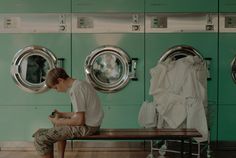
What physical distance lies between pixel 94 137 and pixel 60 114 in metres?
0.50

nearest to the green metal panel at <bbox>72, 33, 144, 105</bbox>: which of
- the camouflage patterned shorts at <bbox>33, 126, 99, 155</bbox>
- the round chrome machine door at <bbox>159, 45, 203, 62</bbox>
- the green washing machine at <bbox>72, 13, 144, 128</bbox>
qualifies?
the green washing machine at <bbox>72, 13, 144, 128</bbox>

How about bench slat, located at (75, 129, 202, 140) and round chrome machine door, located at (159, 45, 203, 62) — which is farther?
round chrome machine door, located at (159, 45, 203, 62)

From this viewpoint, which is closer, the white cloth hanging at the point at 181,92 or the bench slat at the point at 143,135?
the bench slat at the point at 143,135

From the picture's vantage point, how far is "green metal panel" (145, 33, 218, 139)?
16.7ft

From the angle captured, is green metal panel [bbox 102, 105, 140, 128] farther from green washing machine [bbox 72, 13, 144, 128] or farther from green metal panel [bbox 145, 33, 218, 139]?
green metal panel [bbox 145, 33, 218, 139]

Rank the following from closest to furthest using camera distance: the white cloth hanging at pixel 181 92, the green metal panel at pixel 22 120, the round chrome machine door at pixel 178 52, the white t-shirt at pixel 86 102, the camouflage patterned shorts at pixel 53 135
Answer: the white t-shirt at pixel 86 102 < the camouflage patterned shorts at pixel 53 135 < the white cloth hanging at pixel 181 92 < the round chrome machine door at pixel 178 52 < the green metal panel at pixel 22 120

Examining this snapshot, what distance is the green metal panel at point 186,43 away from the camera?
5.09 metres

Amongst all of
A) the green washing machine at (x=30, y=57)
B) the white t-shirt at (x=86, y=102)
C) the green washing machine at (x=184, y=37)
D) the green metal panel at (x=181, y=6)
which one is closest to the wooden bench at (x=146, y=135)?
the white t-shirt at (x=86, y=102)

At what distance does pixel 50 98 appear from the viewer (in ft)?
16.9

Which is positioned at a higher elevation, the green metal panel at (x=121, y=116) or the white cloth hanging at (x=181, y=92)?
the white cloth hanging at (x=181, y=92)

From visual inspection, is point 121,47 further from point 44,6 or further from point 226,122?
point 226,122

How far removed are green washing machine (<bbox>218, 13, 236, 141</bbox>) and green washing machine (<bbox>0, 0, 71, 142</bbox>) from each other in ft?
6.48

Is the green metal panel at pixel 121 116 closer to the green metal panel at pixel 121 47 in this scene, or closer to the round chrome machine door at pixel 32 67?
the green metal panel at pixel 121 47

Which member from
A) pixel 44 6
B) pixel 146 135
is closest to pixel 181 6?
Result: pixel 44 6
